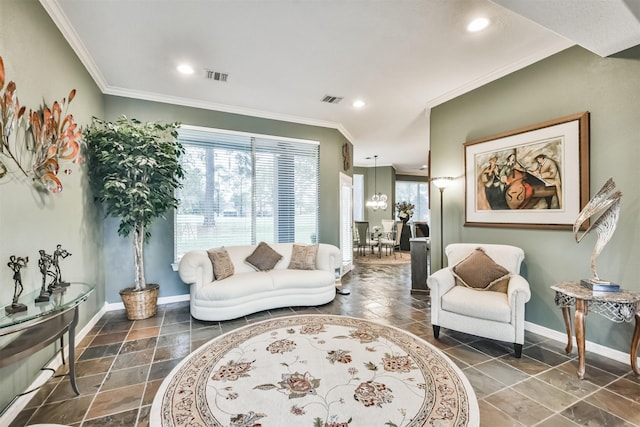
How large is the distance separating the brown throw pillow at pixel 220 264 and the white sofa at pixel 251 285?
0.23 feet

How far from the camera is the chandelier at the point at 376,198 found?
29.2 ft

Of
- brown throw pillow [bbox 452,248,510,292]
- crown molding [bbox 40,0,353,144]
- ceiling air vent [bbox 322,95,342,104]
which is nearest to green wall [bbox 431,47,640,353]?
brown throw pillow [bbox 452,248,510,292]

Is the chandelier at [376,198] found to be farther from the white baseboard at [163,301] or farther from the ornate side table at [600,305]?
the ornate side table at [600,305]

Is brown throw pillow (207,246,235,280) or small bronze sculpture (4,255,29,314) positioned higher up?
small bronze sculpture (4,255,29,314)

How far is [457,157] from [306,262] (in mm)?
2584

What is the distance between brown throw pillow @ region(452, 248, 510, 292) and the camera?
9.26 feet

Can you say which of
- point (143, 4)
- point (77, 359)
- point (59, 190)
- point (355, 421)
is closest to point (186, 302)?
point (77, 359)

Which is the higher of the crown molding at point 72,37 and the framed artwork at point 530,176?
the crown molding at point 72,37

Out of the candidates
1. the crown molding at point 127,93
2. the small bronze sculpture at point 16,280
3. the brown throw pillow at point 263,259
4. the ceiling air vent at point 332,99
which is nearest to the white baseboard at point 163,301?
the brown throw pillow at point 263,259

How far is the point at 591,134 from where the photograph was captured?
2588 mm

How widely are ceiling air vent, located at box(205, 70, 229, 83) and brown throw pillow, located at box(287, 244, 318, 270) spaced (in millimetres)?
2477

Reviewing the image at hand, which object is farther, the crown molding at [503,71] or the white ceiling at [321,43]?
the crown molding at [503,71]

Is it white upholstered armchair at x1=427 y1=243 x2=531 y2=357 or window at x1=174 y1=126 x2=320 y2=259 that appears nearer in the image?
white upholstered armchair at x1=427 y1=243 x2=531 y2=357

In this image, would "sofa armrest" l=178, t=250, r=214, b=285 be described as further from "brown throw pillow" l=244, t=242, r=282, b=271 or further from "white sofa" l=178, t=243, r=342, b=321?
"brown throw pillow" l=244, t=242, r=282, b=271
